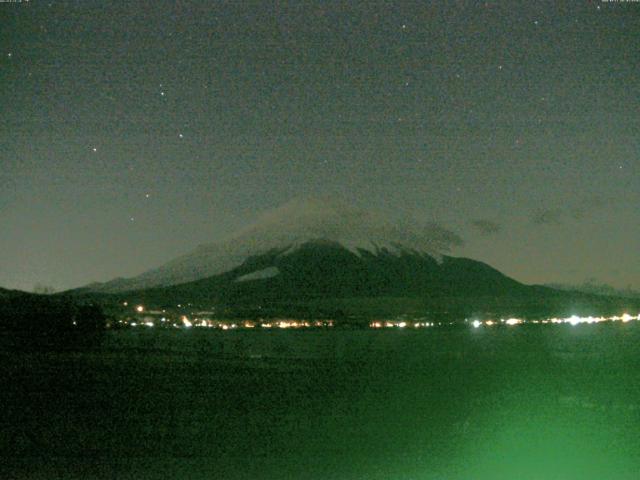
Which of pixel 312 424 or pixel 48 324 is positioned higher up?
pixel 48 324

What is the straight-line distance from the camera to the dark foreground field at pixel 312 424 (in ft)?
32.7

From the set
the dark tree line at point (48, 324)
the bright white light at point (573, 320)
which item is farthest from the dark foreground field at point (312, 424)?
the bright white light at point (573, 320)

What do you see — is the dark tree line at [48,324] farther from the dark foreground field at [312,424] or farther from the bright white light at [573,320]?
the bright white light at [573,320]

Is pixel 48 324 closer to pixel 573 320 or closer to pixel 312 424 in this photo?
pixel 312 424

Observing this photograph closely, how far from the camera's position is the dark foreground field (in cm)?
995

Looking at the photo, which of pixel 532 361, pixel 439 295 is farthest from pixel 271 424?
pixel 439 295

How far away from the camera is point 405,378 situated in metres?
21.7

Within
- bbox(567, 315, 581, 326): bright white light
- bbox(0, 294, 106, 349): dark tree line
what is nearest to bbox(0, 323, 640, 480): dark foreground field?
bbox(0, 294, 106, 349): dark tree line

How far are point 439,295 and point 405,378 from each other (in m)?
121

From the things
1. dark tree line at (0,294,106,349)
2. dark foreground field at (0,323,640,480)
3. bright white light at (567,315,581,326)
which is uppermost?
dark tree line at (0,294,106,349)

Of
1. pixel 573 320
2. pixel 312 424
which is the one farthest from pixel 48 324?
pixel 573 320

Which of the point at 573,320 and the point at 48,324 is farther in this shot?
the point at 573,320

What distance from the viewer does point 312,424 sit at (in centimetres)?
1326

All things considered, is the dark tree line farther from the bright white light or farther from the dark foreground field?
the bright white light
